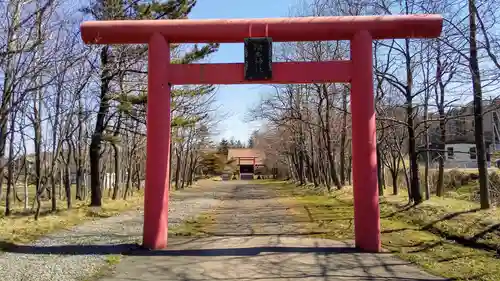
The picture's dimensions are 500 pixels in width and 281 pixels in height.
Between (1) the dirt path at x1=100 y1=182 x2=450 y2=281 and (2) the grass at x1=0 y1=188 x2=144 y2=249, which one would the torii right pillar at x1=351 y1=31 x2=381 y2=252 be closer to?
(1) the dirt path at x1=100 y1=182 x2=450 y2=281

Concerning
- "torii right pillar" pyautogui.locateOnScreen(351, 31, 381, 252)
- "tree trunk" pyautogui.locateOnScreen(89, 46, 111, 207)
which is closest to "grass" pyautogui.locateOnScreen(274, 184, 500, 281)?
"torii right pillar" pyautogui.locateOnScreen(351, 31, 381, 252)

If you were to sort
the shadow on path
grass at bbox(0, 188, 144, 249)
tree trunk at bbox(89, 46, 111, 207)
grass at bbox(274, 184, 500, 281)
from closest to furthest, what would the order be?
grass at bbox(274, 184, 500, 281)
the shadow on path
grass at bbox(0, 188, 144, 249)
tree trunk at bbox(89, 46, 111, 207)

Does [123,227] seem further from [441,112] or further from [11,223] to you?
[441,112]

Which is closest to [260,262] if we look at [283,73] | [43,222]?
[283,73]

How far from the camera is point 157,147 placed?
907cm

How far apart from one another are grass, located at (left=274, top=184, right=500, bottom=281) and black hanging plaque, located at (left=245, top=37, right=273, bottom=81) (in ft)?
13.9

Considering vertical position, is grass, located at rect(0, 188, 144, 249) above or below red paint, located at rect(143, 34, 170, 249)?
below

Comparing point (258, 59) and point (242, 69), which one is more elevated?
point (258, 59)

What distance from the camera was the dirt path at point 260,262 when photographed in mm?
6727

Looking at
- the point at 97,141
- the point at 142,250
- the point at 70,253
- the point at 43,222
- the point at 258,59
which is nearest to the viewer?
the point at 70,253

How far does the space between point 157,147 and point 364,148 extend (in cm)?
415

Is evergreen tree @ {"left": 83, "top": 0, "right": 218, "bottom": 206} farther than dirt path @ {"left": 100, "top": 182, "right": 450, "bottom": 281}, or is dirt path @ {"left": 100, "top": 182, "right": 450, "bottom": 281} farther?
evergreen tree @ {"left": 83, "top": 0, "right": 218, "bottom": 206}

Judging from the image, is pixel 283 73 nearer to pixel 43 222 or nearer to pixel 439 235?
pixel 439 235

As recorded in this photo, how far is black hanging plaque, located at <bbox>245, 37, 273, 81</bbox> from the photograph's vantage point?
9.17 meters
